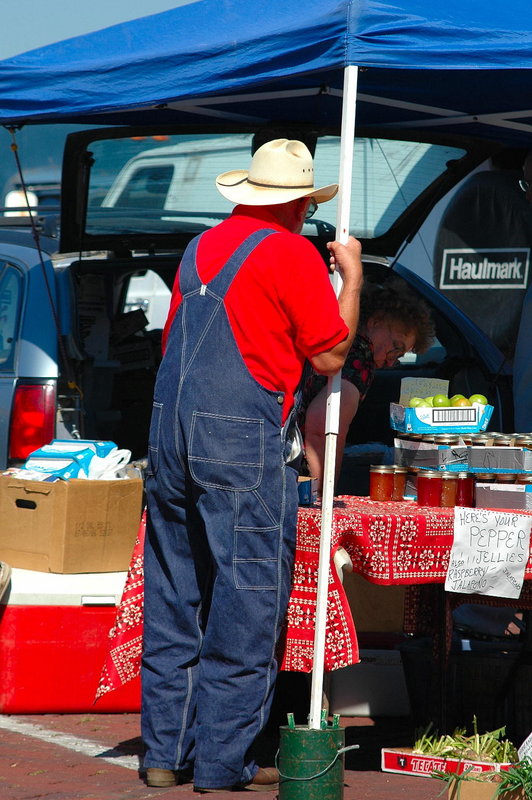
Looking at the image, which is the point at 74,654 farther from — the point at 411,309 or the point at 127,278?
the point at 127,278

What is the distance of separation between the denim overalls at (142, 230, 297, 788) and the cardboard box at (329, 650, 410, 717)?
953 millimetres

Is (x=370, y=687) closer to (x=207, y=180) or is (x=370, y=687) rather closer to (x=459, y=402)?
(x=459, y=402)

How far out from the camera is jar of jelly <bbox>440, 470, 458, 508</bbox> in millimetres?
3703

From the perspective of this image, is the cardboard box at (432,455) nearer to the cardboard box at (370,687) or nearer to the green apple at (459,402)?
the green apple at (459,402)

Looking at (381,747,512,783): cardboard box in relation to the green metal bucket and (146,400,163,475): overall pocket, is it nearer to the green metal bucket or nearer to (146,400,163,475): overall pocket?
the green metal bucket

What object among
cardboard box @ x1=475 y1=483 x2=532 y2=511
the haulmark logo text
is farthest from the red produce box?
the haulmark logo text

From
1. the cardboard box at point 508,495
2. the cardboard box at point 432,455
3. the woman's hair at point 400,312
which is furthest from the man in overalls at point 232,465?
the woman's hair at point 400,312

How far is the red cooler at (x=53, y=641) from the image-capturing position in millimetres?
4512

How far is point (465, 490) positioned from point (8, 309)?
2503mm

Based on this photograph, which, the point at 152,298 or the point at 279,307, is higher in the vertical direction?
the point at 152,298

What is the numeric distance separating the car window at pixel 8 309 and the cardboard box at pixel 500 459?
2294mm

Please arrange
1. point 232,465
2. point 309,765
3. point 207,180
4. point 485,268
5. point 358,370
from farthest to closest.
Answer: point 485,268
point 207,180
point 358,370
point 232,465
point 309,765

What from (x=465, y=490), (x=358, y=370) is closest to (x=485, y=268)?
(x=358, y=370)

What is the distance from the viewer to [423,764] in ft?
12.2
